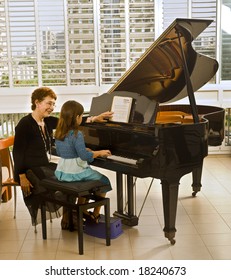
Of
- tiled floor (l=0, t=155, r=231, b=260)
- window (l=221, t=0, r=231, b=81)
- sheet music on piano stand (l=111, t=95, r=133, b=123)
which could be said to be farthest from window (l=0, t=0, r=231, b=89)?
sheet music on piano stand (l=111, t=95, r=133, b=123)

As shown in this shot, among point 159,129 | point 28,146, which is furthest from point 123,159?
point 28,146

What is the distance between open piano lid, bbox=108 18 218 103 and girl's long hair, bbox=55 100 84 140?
2.28 ft

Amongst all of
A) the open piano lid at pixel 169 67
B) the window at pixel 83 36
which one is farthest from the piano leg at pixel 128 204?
the window at pixel 83 36

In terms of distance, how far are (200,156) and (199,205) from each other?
1058mm

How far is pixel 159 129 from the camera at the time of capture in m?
3.05

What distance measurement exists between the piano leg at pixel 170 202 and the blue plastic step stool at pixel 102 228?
38 cm

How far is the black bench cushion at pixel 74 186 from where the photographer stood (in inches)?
119

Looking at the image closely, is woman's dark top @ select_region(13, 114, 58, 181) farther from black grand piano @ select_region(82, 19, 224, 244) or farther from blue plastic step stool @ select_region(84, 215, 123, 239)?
blue plastic step stool @ select_region(84, 215, 123, 239)

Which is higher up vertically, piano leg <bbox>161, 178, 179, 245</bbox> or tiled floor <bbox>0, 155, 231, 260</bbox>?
piano leg <bbox>161, 178, 179, 245</bbox>

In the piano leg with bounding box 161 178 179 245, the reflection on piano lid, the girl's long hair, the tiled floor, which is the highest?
the reflection on piano lid

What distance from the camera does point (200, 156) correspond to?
10.7 ft

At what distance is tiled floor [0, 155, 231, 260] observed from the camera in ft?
10.2

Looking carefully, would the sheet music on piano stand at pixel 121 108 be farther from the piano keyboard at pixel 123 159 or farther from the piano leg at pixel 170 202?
the piano leg at pixel 170 202

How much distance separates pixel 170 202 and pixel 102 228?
1.86ft
